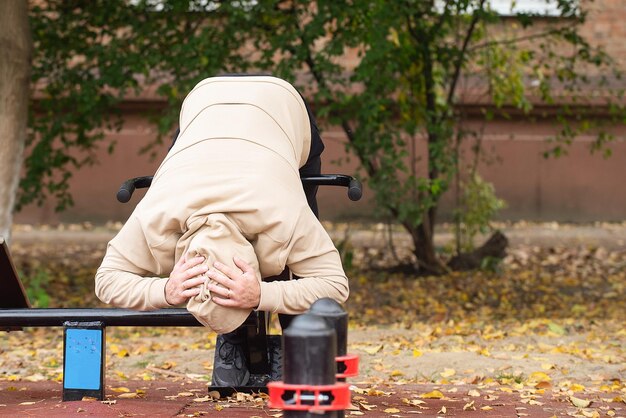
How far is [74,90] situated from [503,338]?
16.3 ft

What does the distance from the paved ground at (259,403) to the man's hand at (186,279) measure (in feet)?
2.08

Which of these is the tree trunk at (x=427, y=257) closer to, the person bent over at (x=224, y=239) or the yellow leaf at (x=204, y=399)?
the yellow leaf at (x=204, y=399)

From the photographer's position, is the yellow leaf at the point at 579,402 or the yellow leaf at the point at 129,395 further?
the yellow leaf at the point at 579,402

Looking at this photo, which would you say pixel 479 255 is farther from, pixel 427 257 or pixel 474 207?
pixel 427 257

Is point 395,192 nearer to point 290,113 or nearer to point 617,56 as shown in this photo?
point 290,113

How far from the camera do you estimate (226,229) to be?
3811 mm

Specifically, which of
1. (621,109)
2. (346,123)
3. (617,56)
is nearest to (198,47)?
(346,123)

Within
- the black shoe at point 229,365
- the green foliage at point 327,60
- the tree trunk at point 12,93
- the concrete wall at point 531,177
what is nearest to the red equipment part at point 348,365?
the black shoe at point 229,365

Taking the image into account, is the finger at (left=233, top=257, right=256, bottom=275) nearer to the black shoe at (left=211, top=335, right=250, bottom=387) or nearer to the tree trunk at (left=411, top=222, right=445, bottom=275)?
the black shoe at (left=211, top=335, right=250, bottom=387)

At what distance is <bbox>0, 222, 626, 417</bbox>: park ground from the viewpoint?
15.7 feet

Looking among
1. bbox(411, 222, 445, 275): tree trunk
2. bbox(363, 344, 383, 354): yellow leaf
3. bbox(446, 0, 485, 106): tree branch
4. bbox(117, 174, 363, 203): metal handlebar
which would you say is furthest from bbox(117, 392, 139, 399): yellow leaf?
bbox(411, 222, 445, 275): tree trunk

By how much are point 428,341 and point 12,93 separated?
427 cm

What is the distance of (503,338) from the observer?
8.20 meters

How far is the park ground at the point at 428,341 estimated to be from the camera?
4.80 m
